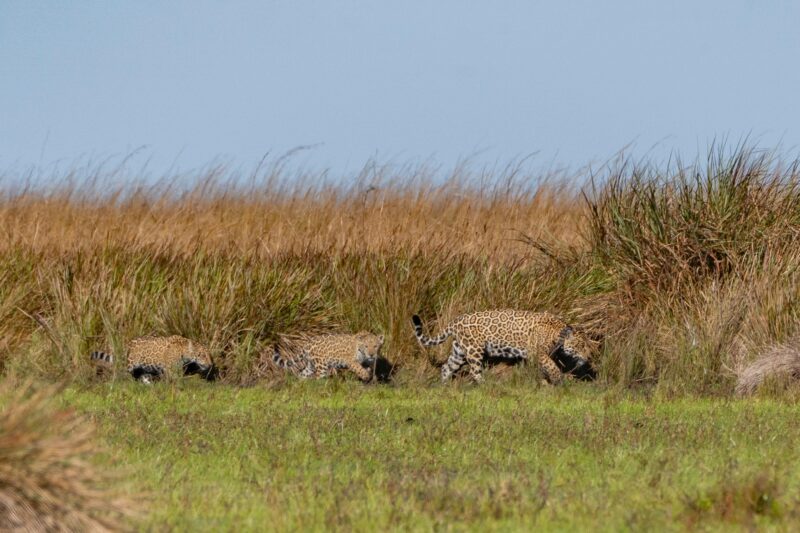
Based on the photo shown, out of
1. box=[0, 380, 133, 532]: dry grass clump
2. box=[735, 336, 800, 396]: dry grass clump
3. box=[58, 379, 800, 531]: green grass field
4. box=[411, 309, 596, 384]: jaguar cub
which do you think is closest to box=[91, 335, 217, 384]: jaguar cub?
box=[58, 379, 800, 531]: green grass field

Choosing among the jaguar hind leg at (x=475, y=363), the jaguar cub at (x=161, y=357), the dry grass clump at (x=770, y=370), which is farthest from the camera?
the jaguar hind leg at (x=475, y=363)

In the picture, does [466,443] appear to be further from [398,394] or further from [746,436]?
[398,394]

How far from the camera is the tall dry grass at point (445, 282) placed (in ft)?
45.2

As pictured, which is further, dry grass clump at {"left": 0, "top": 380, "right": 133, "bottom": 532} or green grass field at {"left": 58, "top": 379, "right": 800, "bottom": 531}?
green grass field at {"left": 58, "top": 379, "right": 800, "bottom": 531}

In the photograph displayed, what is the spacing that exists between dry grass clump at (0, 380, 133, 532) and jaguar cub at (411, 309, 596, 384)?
844 cm

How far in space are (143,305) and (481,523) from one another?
900 centimetres

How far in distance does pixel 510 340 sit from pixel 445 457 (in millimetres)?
5412

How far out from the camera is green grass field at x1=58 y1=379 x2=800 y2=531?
6402 mm

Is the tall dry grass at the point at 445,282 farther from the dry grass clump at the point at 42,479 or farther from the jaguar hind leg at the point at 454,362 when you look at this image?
the dry grass clump at the point at 42,479

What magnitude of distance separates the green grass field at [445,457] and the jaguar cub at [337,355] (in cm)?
77

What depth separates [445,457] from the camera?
328 inches

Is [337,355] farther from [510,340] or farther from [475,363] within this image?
[510,340]

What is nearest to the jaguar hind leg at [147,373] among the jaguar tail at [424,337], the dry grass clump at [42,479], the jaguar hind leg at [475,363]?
the jaguar tail at [424,337]

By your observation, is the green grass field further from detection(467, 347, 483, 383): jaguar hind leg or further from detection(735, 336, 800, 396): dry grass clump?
detection(467, 347, 483, 383): jaguar hind leg
